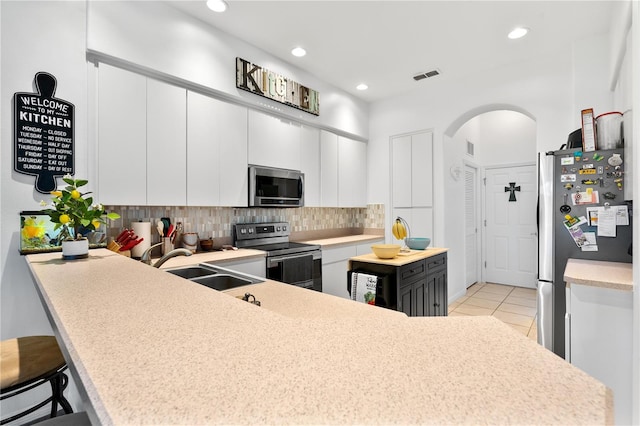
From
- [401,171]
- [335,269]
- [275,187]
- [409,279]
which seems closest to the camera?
[409,279]

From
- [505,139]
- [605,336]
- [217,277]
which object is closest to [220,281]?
[217,277]

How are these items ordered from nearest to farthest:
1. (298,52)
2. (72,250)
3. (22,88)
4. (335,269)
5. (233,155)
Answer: (72,250) → (22,88) → (233,155) → (298,52) → (335,269)

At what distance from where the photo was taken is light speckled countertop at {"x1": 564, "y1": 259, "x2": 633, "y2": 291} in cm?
169

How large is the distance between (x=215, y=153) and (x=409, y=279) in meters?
2.11

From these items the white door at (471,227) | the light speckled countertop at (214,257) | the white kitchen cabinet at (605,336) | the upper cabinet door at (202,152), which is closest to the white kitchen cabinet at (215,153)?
the upper cabinet door at (202,152)

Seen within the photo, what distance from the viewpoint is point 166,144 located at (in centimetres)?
265

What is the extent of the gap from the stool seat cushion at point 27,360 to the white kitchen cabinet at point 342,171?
3.16m

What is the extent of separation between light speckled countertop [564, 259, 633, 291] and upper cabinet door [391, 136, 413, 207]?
2444 mm

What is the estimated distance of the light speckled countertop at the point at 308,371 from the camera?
0.36 meters

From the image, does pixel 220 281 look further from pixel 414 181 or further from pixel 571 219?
pixel 414 181

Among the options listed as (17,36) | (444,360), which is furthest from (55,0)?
(444,360)

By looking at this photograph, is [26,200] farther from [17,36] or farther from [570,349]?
[570,349]

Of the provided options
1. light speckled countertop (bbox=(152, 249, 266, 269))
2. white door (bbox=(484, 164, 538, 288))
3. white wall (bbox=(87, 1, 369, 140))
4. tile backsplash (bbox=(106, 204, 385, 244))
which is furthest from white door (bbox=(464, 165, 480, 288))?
light speckled countertop (bbox=(152, 249, 266, 269))

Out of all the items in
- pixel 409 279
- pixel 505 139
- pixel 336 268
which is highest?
pixel 505 139
